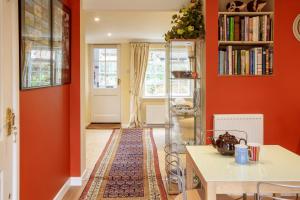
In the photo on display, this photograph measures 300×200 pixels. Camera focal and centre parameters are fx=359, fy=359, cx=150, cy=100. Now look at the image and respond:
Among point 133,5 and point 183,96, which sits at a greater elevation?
point 133,5

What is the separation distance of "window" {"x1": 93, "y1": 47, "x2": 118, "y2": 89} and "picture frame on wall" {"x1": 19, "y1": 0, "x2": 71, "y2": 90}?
5.29 m

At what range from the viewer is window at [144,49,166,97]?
376 inches

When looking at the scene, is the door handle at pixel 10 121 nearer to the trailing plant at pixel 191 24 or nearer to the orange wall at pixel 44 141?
the orange wall at pixel 44 141

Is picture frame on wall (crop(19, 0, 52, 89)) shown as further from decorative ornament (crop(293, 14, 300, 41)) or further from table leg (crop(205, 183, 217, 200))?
decorative ornament (crop(293, 14, 300, 41))

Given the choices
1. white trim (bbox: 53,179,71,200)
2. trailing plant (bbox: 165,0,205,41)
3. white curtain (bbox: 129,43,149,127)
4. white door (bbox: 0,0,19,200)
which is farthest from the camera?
white curtain (bbox: 129,43,149,127)

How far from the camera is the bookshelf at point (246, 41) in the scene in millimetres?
4070

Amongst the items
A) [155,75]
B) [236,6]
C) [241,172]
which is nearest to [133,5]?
[236,6]

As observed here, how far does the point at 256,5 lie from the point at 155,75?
563cm

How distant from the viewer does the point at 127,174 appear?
194 inches

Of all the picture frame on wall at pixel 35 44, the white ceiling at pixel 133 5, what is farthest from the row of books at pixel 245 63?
the picture frame on wall at pixel 35 44

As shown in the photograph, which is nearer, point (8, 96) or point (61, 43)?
point (8, 96)

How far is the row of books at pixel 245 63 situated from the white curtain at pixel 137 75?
17.4 ft

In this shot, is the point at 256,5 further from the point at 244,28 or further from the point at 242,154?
the point at 242,154

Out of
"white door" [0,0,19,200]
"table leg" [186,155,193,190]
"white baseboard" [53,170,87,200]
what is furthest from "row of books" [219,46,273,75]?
"white door" [0,0,19,200]
